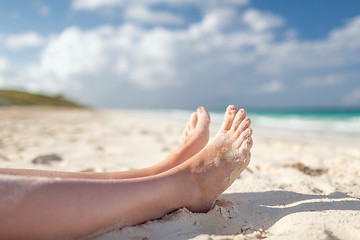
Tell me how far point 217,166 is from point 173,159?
11.8 inches

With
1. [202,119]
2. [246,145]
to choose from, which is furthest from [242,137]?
[202,119]

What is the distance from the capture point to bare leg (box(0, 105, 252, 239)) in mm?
928

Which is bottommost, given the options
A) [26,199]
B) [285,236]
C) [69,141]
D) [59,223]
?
[285,236]

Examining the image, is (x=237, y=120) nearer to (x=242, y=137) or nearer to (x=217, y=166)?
(x=242, y=137)

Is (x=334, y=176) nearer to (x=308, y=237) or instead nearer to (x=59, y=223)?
(x=308, y=237)

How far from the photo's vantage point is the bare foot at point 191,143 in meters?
1.54

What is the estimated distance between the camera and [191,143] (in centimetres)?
173

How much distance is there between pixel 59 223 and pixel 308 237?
0.89 m

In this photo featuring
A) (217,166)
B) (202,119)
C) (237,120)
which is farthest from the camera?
(202,119)

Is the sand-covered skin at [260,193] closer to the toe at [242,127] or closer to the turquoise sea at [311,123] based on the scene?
the toe at [242,127]

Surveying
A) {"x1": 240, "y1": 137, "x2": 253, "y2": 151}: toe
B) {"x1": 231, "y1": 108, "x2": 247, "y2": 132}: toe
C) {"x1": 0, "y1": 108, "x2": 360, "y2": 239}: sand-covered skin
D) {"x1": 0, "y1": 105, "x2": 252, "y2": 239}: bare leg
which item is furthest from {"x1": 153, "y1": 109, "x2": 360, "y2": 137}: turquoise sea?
{"x1": 0, "y1": 105, "x2": 252, "y2": 239}: bare leg

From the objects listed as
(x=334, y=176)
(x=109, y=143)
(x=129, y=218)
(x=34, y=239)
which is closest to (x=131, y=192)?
(x=129, y=218)

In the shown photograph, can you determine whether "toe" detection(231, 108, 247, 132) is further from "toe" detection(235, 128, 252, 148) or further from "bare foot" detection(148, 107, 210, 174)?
"bare foot" detection(148, 107, 210, 174)

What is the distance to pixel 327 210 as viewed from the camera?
50.1 inches
